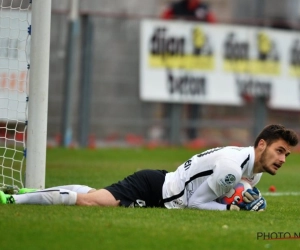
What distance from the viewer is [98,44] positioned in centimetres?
2197

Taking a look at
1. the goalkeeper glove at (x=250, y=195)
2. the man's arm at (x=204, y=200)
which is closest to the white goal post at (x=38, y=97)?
the man's arm at (x=204, y=200)

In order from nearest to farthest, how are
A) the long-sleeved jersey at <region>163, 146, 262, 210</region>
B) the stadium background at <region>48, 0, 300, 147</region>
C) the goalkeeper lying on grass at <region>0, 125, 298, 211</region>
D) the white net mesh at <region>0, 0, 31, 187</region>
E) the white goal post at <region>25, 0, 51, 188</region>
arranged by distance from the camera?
1. the long-sleeved jersey at <region>163, 146, 262, 210</region>
2. the goalkeeper lying on grass at <region>0, 125, 298, 211</region>
3. the white goal post at <region>25, 0, 51, 188</region>
4. the white net mesh at <region>0, 0, 31, 187</region>
5. the stadium background at <region>48, 0, 300, 147</region>

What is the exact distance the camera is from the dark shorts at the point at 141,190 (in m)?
8.85

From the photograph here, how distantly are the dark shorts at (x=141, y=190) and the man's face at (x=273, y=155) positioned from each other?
1.02m

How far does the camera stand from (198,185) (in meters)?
8.77

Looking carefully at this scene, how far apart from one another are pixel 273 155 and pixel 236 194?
0.53m

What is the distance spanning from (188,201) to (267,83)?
14.4 metres

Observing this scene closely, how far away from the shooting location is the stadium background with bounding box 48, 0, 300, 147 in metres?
21.3

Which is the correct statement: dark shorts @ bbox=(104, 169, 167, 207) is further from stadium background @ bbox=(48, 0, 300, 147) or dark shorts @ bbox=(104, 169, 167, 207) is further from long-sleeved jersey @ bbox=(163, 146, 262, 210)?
stadium background @ bbox=(48, 0, 300, 147)

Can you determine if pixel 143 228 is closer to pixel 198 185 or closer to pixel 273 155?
pixel 198 185

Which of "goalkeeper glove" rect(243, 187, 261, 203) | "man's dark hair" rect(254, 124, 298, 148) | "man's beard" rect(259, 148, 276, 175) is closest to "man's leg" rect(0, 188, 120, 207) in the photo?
"goalkeeper glove" rect(243, 187, 261, 203)

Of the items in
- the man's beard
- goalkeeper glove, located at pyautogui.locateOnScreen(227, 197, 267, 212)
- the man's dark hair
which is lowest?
goalkeeper glove, located at pyautogui.locateOnScreen(227, 197, 267, 212)

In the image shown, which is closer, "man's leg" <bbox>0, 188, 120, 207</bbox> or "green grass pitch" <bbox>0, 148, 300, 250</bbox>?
"green grass pitch" <bbox>0, 148, 300, 250</bbox>

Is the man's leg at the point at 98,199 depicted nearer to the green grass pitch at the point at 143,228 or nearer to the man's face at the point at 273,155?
the green grass pitch at the point at 143,228
